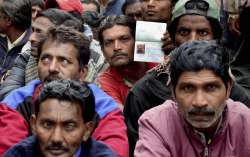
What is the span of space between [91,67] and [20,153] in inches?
68.7

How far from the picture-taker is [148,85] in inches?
155

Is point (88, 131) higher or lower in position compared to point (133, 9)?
lower

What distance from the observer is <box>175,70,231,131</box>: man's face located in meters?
2.97

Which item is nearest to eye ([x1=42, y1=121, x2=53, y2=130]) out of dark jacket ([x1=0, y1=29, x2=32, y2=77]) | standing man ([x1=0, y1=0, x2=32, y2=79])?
dark jacket ([x1=0, y1=29, x2=32, y2=77])

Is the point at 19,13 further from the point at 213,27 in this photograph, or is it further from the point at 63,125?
the point at 63,125

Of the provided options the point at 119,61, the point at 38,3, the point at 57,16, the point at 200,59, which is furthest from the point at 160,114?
the point at 38,3

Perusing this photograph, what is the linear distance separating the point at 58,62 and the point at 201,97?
46.8 inches

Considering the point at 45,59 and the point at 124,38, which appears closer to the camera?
the point at 45,59

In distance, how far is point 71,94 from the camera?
10.5ft

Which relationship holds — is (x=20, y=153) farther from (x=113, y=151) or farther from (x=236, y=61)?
(x=236, y=61)

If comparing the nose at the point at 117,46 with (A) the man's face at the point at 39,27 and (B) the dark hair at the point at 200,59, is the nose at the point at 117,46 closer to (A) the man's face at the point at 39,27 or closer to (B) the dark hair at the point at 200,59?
(A) the man's face at the point at 39,27

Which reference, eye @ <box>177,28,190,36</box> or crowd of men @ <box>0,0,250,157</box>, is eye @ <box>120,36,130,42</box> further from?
eye @ <box>177,28,190,36</box>

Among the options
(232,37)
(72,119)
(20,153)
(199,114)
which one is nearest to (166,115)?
(199,114)

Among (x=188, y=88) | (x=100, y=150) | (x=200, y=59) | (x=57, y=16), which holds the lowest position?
(x=100, y=150)
